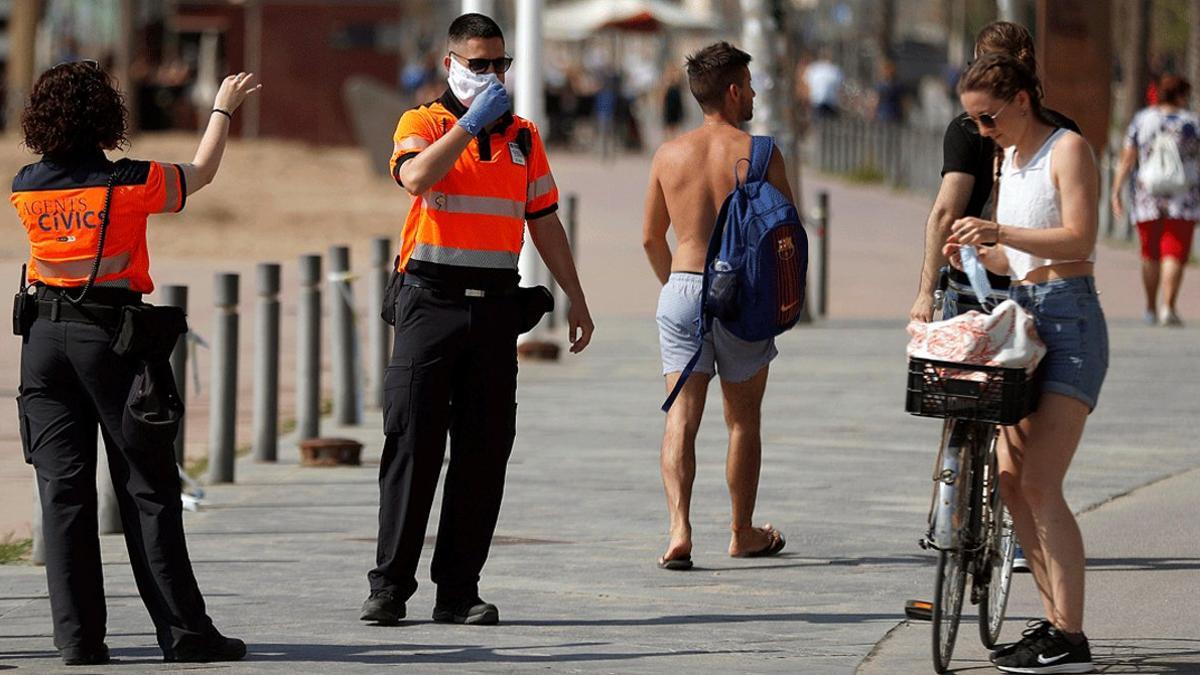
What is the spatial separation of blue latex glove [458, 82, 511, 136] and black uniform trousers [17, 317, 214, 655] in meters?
1.20

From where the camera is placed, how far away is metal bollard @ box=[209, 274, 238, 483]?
34.4ft

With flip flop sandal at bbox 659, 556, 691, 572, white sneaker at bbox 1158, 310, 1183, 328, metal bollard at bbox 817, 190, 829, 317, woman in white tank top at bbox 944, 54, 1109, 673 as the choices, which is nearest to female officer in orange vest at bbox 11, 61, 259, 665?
flip flop sandal at bbox 659, 556, 691, 572

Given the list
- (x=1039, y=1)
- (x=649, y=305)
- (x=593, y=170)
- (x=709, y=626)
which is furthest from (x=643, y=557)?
(x=593, y=170)

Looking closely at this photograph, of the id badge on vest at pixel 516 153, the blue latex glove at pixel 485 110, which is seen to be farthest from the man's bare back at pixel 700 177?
the blue latex glove at pixel 485 110

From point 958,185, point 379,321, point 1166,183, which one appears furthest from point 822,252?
point 958,185

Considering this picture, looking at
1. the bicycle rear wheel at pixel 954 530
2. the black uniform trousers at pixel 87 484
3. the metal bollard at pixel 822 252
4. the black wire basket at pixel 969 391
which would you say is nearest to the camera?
the black wire basket at pixel 969 391

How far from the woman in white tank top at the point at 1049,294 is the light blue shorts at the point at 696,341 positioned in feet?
6.26

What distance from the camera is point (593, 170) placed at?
37719mm

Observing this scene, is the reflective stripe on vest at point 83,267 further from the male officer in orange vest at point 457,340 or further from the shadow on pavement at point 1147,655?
the shadow on pavement at point 1147,655

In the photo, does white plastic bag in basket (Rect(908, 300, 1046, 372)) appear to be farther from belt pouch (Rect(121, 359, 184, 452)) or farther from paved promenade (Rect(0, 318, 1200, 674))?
belt pouch (Rect(121, 359, 184, 452))

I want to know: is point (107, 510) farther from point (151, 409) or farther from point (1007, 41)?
point (1007, 41)

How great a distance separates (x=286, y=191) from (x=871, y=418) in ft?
75.4

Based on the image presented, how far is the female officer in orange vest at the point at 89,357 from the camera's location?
6.49 metres

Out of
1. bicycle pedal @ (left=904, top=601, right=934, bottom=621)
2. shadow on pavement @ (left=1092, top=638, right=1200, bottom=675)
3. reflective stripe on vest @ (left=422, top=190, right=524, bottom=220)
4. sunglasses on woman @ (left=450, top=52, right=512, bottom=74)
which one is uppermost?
sunglasses on woman @ (left=450, top=52, right=512, bottom=74)
